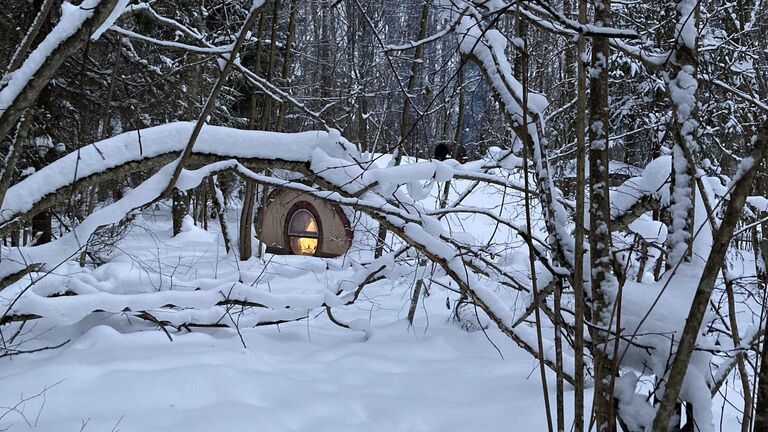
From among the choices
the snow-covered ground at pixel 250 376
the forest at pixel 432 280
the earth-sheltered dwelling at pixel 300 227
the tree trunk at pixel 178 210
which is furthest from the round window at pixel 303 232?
the snow-covered ground at pixel 250 376

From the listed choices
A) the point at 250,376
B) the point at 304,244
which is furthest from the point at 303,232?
the point at 250,376

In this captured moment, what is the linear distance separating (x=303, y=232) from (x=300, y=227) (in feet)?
0.48

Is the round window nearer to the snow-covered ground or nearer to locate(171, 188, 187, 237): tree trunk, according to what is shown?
locate(171, 188, 187, 237): tree trunk

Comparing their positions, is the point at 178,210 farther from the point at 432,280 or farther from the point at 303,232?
the point at 432,280

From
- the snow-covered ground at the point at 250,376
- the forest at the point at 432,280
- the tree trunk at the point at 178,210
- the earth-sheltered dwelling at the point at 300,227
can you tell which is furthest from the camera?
the tree trunk at the point at 178,210

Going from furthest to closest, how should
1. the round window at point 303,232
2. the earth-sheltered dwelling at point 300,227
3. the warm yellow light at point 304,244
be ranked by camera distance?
the warm yellow light at point 304,244
the round window at point 303,232
the earth-sheltered dwelling at point 300,227

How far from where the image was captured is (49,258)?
3.35 metres

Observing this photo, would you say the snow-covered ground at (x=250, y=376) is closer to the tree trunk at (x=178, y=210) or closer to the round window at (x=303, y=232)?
the round window at (x=303, y=232)

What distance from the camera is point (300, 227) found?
13562mm

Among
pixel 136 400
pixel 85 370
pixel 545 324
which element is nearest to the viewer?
pixel 136 400

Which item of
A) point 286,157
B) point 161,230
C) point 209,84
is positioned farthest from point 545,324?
point 161,230

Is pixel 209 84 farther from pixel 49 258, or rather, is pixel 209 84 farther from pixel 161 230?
pixel 49 258

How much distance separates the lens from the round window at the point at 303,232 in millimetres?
13461

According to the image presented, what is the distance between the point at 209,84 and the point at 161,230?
6.00 metres
